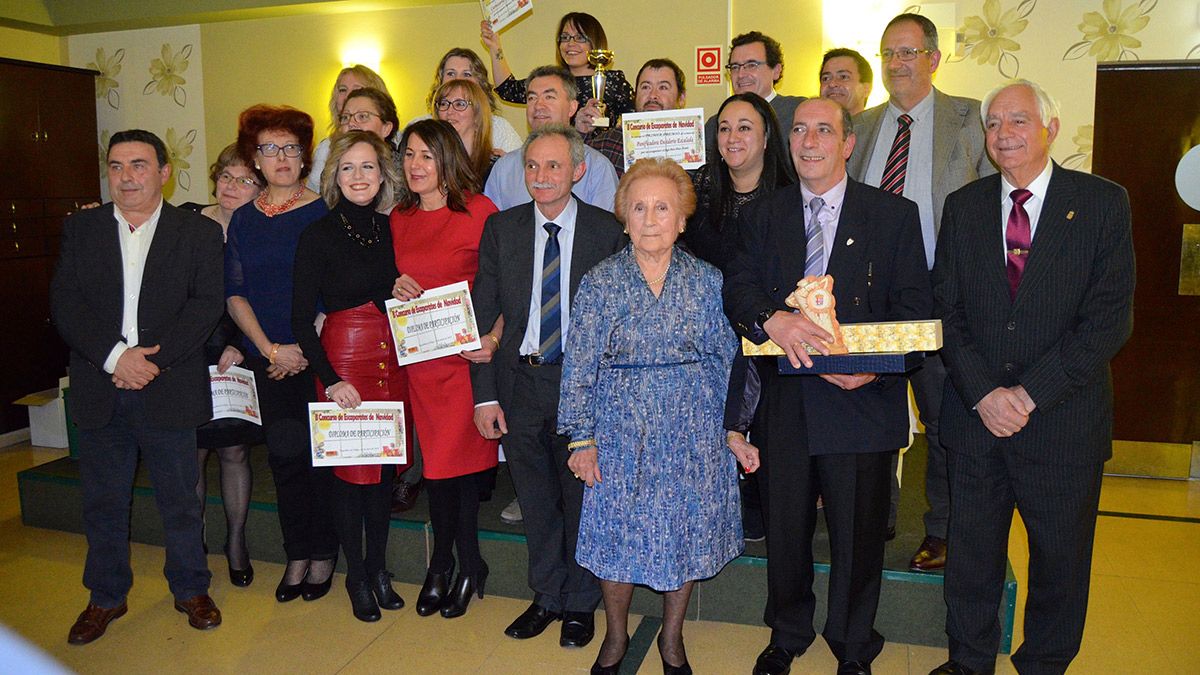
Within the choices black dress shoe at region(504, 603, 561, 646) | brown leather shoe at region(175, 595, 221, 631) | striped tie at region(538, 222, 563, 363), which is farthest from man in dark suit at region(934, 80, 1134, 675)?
brown leather shoe at region(175, 595, 221, 631)

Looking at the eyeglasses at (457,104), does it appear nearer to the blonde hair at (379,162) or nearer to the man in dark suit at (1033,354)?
the blonde hair at (379,162)

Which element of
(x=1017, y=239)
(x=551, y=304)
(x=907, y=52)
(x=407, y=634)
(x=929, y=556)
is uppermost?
(x=907, y=52)

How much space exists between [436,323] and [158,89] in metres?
5.54

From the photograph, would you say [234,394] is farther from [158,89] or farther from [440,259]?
[158,89]

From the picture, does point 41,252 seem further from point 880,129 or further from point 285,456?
point 880,129

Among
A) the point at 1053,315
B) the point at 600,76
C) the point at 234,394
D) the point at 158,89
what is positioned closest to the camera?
the point at 1053,315

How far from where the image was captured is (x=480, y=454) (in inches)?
134

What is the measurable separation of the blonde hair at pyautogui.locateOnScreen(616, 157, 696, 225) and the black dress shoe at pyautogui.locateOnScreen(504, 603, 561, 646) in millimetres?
1582

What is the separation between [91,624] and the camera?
3.44m

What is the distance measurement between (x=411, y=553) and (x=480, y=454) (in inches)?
30.6

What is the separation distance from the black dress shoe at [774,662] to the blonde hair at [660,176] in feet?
5.04

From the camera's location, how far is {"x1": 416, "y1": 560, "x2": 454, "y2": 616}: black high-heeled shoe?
3.54 metres

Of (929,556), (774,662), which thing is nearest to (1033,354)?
(929,556)

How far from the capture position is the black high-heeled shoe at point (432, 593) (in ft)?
11.6
